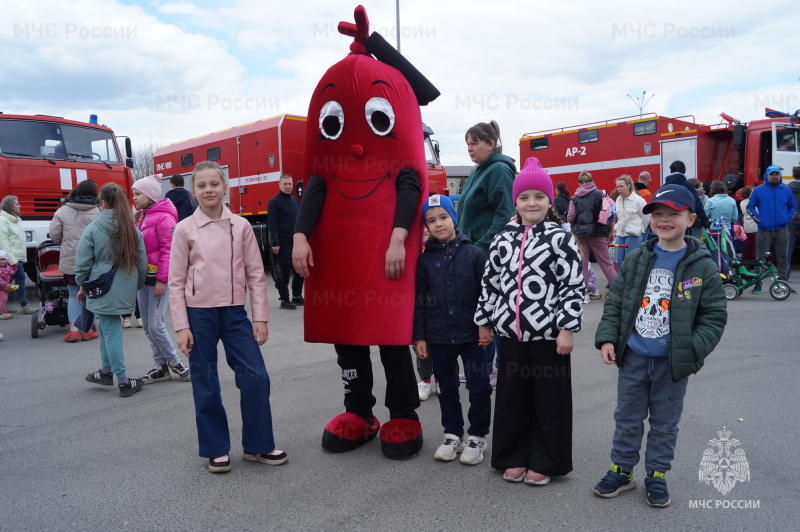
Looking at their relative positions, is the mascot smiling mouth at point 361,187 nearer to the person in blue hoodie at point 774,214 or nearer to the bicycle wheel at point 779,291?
the bicycle wheel at point 779,291

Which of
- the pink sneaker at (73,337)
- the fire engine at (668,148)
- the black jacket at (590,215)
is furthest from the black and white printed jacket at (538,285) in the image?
the fire engine at (668,148)

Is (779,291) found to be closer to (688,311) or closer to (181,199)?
(688,311)

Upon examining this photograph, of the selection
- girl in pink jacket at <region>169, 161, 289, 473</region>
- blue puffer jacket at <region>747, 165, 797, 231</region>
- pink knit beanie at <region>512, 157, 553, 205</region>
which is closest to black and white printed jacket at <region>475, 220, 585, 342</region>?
pink knit beanie at <region>512, 157, 553, 205</region>

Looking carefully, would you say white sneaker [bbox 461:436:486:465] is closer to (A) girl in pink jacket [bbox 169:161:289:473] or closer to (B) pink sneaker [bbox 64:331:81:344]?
(A) girl in pink jacket [bbox 169:161:289:473]

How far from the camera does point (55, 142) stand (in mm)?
10789

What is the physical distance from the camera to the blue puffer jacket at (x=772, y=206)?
9.55m

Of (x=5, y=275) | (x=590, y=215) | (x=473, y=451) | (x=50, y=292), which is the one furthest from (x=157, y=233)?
(x=590, y=215)

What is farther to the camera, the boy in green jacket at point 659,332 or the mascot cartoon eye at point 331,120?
the mascot cartoon eye at point 331,120

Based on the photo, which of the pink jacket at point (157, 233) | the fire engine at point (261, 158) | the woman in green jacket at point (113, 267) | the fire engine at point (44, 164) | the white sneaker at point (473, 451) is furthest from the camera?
the fire engine at point (261, 158)

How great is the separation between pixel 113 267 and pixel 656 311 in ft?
13.7

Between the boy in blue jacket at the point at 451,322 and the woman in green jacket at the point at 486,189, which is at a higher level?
the woman in green jacket at the point at 486,189

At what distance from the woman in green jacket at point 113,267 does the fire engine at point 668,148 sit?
475 inches

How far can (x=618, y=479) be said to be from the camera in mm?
3021

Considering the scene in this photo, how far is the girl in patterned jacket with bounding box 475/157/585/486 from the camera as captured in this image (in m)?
3.10
